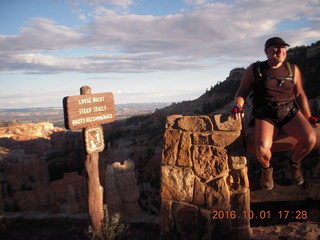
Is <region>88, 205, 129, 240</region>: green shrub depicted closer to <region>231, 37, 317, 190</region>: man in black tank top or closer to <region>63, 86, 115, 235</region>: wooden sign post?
<region>63, 86, 115, 235</region>: wooden sign post

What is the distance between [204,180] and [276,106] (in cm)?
102

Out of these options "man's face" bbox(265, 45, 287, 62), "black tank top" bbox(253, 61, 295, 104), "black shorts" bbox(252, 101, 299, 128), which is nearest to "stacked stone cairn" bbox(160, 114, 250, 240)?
"black shorts" bbox(252, 101, 299, 128)

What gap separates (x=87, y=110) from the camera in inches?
141

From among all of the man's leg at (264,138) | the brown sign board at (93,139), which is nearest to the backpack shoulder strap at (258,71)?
the man's leg at (264,138)

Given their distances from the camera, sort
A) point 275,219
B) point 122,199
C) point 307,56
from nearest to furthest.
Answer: point 275,219 → point 122,199 → point 307,56

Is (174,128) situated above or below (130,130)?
above

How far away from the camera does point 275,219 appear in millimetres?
6184

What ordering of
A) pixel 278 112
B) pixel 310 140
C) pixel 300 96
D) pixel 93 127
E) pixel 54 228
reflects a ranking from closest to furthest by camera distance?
1. pixel 310 140
2. pixel 278 112
3. pixel 300 96
4. pixel 93 127
5. pixel 54 228

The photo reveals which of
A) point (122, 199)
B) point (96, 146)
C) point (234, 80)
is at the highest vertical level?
point (234, 80)

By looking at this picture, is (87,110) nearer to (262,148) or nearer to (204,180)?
(204,180)

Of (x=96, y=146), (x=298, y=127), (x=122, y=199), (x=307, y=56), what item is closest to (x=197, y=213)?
(x=298, y=127)

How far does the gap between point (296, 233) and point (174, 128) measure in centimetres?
164

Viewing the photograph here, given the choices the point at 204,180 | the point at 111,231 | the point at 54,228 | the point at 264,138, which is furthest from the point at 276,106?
the point at 54,228

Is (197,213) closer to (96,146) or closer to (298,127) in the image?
(298,127)
